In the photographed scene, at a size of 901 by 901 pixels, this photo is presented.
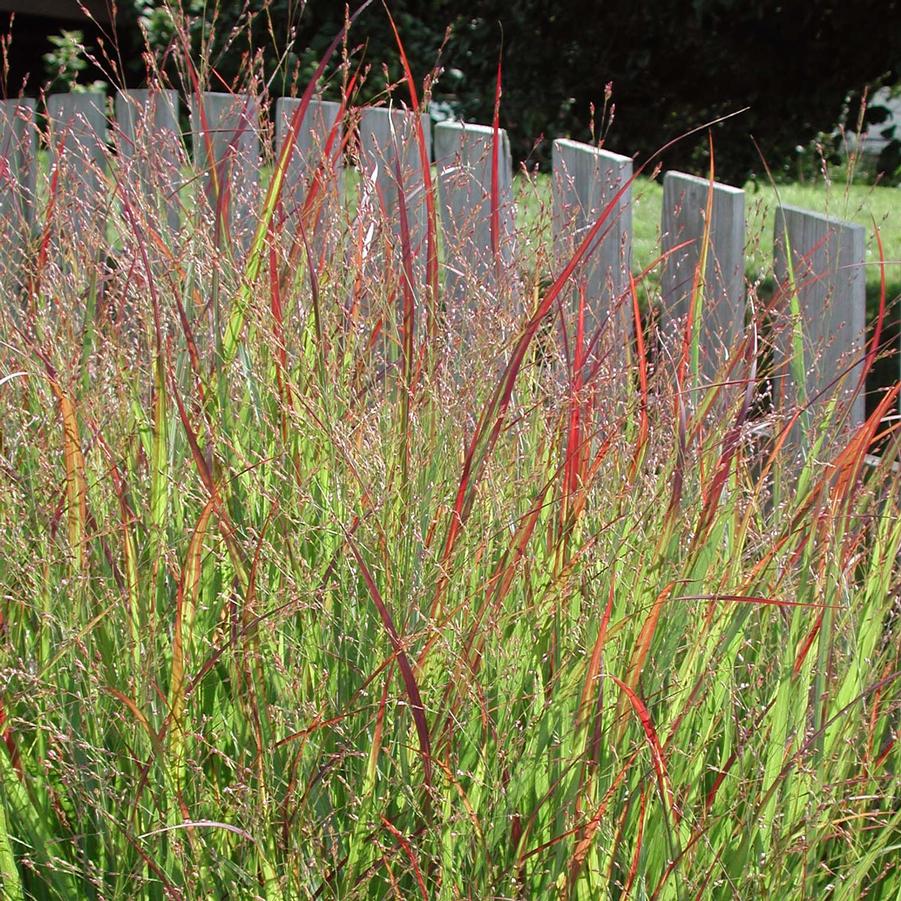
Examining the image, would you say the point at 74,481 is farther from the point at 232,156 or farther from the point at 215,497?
the point at 232,156

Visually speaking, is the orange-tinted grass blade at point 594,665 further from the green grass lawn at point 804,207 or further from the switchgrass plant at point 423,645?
the green grass lawn at point 804,207

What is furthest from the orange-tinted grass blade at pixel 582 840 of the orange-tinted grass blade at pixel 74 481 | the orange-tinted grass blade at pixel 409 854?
the orange-tinted grass blade at pixel 74 481

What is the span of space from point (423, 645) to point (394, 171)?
3.38ft

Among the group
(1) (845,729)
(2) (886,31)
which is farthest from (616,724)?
(2) (886,31)

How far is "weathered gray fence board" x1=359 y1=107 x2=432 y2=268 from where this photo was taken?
200cm

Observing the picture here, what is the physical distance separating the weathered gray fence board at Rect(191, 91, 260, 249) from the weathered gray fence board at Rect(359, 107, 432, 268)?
22 cm

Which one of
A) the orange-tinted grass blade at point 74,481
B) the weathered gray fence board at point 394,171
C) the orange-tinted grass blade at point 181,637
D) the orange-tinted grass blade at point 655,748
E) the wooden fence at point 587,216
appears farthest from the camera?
the wooden fence at point 587,216

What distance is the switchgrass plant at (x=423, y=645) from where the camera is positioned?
1352 mm

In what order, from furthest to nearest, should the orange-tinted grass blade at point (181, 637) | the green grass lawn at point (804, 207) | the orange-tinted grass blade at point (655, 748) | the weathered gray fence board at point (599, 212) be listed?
the green grass lawn at point (804, 207)
the weathered gray fence board at point (599, 212)
the orange-tinted grass blade at point (181, 637)
the orange-tinted grass blade at point (655, 748)

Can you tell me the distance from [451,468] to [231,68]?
6401 millimetres

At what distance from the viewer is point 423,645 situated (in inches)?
58.5

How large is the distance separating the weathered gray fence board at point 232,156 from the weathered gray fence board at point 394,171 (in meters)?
0.22

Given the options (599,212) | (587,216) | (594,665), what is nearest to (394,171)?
(599,212)

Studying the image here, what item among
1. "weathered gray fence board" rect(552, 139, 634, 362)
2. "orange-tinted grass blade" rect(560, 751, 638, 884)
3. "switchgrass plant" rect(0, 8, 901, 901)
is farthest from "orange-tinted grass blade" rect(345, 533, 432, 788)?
"weathered gray fence board" rect(552, 139, 634, 362)
